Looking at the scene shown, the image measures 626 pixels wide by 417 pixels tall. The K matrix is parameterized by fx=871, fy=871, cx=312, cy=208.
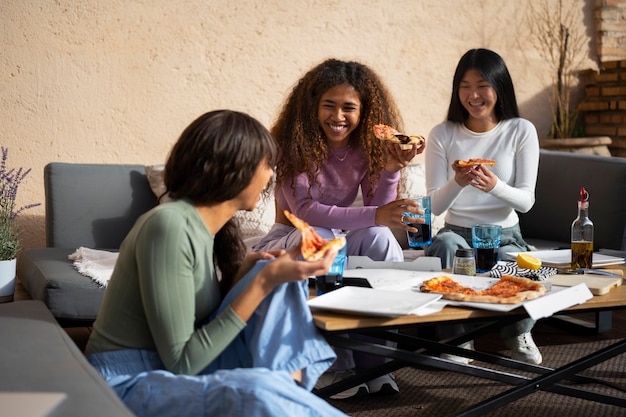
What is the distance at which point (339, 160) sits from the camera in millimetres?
3309

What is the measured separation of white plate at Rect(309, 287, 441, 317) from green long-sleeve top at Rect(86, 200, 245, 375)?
0.95 feet

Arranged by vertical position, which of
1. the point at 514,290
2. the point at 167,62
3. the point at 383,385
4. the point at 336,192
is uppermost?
the point at 167,62

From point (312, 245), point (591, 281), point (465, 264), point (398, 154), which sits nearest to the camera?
point (312, 245)

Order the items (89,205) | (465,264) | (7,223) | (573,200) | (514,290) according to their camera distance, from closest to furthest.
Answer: (514,290) → (465,264) → (7,223) → (89,205) → (573,200)

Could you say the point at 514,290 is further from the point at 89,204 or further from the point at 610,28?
Result: the point at 610,28

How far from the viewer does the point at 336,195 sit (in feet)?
10.9

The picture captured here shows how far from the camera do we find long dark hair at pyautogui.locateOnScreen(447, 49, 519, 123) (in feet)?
12.0

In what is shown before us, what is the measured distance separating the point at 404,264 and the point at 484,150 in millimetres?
1288

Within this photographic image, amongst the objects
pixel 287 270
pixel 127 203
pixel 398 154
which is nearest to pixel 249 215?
pixel 127 203

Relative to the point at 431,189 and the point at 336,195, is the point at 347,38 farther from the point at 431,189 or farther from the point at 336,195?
the point at 336,195

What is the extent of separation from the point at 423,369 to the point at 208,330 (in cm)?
170

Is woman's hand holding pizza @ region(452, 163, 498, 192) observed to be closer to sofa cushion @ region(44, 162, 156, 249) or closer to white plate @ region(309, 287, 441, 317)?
white plate @ region(309, 287, 441, 317)

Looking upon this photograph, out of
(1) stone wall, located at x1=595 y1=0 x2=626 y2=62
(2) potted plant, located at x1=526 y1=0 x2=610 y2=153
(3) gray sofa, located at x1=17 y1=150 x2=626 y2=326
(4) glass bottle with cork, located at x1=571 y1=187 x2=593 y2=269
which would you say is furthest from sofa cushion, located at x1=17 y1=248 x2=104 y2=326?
(1) stone wall, located at x1=595 y1=0 x2=626 y2=62

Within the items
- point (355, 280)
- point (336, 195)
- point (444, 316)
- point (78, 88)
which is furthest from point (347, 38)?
point (444, 316)
